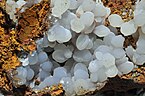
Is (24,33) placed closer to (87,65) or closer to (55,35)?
(55,35)

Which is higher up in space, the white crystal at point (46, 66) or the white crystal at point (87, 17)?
the white crystal at point (87, 17)

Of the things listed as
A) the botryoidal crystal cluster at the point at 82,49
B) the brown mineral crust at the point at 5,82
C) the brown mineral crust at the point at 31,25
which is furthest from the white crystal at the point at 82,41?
the brown mineral crust at the point at 5,82

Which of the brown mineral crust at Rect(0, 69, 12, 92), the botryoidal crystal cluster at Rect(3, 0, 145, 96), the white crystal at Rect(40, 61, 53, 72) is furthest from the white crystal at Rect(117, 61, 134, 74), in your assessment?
the brown mineral crust at Rect(0, 69, 12, 92)

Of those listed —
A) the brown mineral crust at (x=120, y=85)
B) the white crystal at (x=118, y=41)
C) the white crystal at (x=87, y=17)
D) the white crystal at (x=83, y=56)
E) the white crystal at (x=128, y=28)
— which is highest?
the white crystal at (x=87, y=17)

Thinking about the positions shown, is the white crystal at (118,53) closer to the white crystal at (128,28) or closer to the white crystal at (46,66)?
the white crystal at (128,28)

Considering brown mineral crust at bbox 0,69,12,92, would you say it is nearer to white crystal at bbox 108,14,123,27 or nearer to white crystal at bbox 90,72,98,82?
white crystal at bbox 90,72,98,82

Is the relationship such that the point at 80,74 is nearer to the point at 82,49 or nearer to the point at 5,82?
the point at 82,49

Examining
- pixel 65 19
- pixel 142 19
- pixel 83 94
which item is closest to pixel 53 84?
pixel 83 94

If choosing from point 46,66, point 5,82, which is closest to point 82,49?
point 46,66
